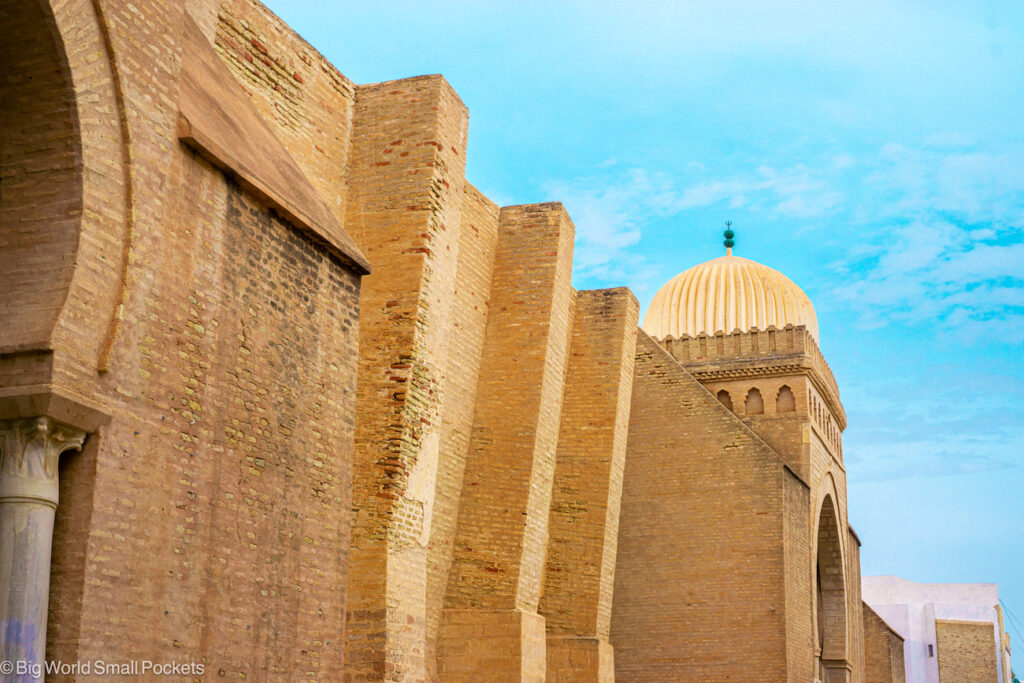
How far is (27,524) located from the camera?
561 cm

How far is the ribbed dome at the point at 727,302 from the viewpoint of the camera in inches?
902

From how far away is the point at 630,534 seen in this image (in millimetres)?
18438

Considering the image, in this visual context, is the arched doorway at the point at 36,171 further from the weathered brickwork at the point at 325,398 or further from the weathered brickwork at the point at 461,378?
the weathered brickwork at the point at 461,378

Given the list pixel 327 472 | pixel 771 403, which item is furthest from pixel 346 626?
pixel 771 403

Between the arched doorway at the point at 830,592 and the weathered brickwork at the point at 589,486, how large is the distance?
9.82 m

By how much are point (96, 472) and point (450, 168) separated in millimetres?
5503

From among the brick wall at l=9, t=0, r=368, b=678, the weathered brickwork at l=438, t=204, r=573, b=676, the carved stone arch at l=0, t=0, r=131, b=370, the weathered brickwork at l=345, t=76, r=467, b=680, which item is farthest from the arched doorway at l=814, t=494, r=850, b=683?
the carved stone arch at l=0, t=0, r=131, b=370

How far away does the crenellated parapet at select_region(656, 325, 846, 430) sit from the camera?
22.0 m

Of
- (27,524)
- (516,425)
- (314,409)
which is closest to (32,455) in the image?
(27,524)

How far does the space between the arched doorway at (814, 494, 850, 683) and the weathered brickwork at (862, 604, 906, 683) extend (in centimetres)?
463

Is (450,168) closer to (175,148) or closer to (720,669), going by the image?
(175,148)

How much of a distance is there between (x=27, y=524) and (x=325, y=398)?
262cm

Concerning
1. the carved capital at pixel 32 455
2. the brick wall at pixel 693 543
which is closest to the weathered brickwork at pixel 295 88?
the carved capital at pixel 32 455

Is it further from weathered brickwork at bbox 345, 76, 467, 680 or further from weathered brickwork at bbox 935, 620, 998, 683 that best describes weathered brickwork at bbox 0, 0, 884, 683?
weathered brickwork at bbox 935, 620, 998, 683
